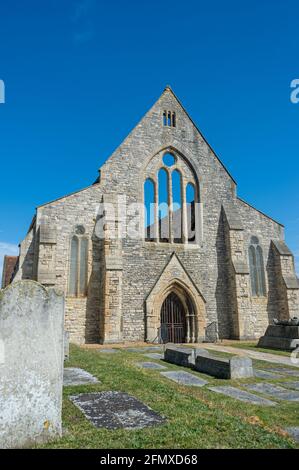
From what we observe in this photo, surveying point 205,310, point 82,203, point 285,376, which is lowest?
point 285,376

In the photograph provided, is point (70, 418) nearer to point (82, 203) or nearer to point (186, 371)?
point (186, 371)

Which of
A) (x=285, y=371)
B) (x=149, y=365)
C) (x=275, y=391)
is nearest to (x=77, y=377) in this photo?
(x=149, y=365)

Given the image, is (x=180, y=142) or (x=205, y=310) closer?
(x=205, y=310)

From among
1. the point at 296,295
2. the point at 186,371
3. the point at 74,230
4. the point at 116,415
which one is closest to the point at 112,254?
the point at 74,230

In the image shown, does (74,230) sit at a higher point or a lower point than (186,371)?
higher

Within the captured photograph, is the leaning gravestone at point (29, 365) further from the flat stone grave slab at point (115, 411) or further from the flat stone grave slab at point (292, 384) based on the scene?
the flat stone grave slab at point (292, 384)

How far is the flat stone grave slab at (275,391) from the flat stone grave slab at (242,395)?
0.41 metres

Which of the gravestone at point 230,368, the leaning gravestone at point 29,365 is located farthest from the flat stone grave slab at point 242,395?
the leaning gravestone at point 29,365

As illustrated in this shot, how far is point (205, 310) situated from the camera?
19125 millimetres

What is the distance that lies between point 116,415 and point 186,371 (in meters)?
4.48

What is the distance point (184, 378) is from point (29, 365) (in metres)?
5.10

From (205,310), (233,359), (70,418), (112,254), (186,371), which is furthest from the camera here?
(205,310)

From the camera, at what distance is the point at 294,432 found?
462 cm
